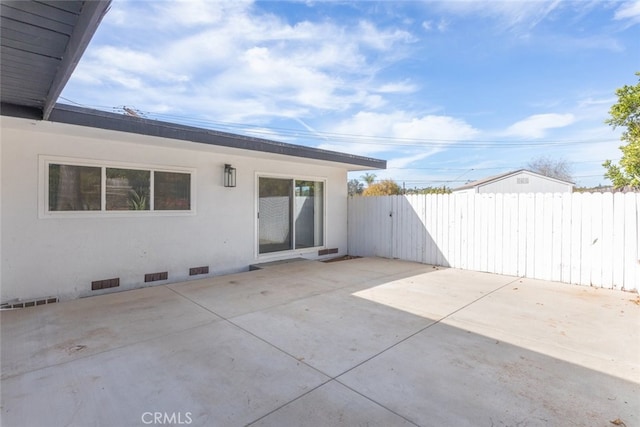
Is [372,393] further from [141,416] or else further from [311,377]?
[141,416]

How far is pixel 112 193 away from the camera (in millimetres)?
4953

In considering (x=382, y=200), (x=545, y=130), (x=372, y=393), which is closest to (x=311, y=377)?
(x=372, y=393)

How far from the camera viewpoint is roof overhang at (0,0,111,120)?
5.50ft

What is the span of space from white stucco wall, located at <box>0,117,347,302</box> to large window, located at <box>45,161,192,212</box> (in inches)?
5.7

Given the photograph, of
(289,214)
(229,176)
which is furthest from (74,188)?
(289,214)

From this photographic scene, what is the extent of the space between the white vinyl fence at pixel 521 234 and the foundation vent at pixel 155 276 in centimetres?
507

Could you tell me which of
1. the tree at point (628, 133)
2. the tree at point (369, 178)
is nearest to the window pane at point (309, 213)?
the tree at point (628, 133)

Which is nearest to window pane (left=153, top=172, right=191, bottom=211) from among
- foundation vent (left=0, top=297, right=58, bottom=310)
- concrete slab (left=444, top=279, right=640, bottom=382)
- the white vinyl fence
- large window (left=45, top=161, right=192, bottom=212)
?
large window (left=45, top=161, right=192, bottom=212)

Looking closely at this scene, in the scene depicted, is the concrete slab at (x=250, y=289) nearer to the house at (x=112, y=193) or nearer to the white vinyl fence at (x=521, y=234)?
the house at (x=112, y=193)

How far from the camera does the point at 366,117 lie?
1421 cm

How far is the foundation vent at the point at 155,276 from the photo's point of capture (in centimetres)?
529

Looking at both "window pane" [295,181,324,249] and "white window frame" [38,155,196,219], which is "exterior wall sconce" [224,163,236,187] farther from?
"window pane" [295,181,324,249]

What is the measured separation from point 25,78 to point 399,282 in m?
5.47

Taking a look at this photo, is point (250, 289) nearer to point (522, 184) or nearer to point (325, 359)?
point (325, 359)
